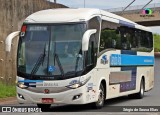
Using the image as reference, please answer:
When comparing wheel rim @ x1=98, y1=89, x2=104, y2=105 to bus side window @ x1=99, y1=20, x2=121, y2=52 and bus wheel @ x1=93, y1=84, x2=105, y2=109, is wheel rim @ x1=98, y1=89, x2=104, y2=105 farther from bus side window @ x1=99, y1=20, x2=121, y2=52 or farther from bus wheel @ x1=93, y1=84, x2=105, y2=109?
bus side window @ x1=99, y1=20, x2=121, y2=52

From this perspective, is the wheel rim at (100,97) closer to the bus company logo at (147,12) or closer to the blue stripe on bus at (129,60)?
the blue stripe on bus at (129,60)

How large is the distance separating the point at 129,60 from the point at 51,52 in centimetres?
585

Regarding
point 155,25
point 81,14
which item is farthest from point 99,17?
point 155,25

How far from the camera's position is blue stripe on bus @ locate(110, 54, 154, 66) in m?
18.2

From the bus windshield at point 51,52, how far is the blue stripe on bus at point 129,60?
9.56 ft

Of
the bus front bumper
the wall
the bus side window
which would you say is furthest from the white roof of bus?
the wall

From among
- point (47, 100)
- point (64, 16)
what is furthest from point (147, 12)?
point (47, 100)

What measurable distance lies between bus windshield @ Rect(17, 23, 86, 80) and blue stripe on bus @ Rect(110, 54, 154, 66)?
9.56 ft

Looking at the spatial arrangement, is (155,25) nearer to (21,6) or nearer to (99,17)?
(21,6)

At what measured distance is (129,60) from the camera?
20141mm

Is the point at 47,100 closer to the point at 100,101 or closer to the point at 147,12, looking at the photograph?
the point at 100,101

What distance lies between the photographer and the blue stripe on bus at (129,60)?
18172 millimetres

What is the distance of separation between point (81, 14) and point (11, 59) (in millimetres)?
12770

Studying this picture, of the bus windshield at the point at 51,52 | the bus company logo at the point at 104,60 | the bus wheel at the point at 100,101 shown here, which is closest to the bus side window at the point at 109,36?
the bus company logo at the point at 104,60
